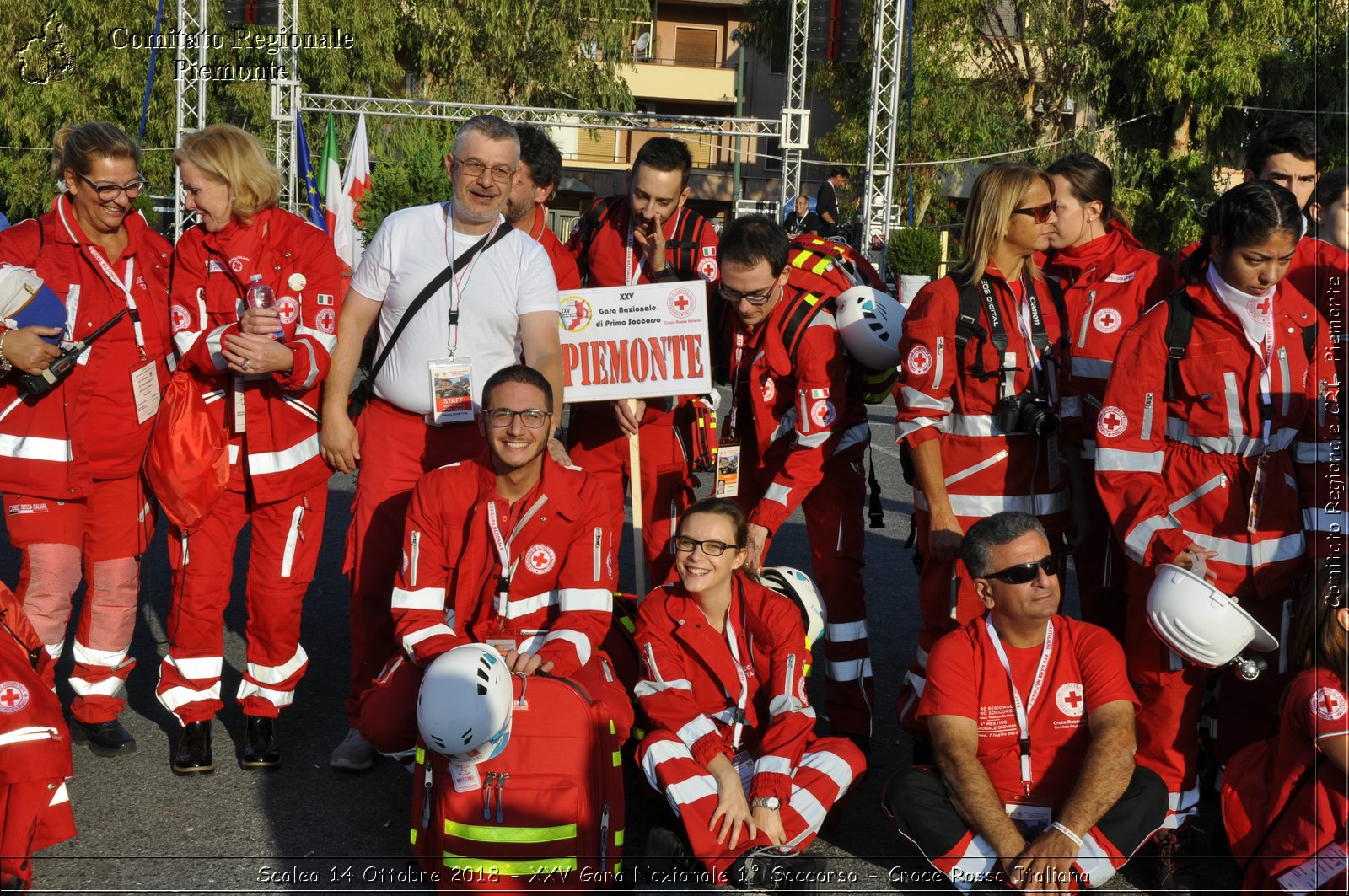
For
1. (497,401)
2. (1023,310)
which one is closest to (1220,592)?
(1023,310)

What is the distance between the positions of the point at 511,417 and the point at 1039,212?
6.85ft

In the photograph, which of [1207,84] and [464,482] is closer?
[464,482]

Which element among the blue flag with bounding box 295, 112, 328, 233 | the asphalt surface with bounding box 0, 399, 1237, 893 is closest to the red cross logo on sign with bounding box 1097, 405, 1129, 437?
the asphalt surface with bounding box 0, 399, 1237, 893

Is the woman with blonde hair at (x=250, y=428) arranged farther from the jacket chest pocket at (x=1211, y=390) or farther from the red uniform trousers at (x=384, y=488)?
the jacket chest pocket at (x=1211, y=390)

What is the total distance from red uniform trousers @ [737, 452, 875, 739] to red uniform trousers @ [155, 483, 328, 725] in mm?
2086

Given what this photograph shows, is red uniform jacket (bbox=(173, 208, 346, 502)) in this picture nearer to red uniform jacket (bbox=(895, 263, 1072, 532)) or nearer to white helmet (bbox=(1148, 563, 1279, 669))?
red uniform jacket (bbox=(895, 263, 1072, 532))

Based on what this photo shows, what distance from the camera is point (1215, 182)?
2645 centimetres

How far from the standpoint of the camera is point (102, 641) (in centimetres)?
519

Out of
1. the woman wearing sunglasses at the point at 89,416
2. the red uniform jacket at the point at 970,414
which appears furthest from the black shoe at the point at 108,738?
the red uniform jacket at the point at 970,414

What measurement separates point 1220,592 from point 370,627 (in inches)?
123

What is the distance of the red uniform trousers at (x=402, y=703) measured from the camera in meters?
4.38

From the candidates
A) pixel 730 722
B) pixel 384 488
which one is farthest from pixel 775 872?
pixel 384 488

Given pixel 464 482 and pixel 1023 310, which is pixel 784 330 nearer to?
pixel 1023 310

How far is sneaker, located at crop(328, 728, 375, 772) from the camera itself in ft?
16.6
